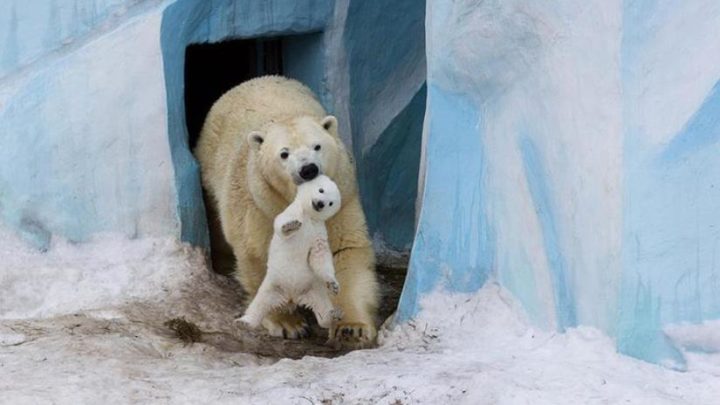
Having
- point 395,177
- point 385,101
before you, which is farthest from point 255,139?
point 395,177

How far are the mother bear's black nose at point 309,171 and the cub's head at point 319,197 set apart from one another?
392 mm

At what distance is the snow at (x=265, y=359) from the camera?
14.8ft

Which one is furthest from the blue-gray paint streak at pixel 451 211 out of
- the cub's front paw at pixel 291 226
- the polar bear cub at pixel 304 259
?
the cub's front paw at pixel 291 226

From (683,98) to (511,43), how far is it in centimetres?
91

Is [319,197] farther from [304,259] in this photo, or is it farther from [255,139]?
[255,139]

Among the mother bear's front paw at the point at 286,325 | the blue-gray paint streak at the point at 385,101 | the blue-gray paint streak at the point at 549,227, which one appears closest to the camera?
the blue-gray paint streak at the point at 549,227

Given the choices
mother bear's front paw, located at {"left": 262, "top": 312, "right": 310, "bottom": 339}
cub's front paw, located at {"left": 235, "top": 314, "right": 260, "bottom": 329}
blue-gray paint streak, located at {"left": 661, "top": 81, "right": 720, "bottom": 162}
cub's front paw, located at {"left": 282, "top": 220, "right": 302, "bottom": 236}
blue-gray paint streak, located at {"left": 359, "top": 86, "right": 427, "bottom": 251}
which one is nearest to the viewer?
blue-gray paint streak, located at {"left": 661, "top": 81, "right": 720, "bottom": 162}

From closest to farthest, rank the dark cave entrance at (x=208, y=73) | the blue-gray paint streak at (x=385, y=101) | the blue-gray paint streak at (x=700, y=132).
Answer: the blue-gray paint streak at (x=700, y=132) < the blue-gray paint streak at (x=385, y=101) < the dark cave entrance at (x=208, y=73)

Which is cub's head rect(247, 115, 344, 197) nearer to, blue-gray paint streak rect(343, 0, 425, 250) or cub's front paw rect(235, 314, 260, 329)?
cub's front paw rect(235, 314, 260, 329)

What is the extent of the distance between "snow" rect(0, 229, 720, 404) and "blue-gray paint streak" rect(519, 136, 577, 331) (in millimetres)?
104

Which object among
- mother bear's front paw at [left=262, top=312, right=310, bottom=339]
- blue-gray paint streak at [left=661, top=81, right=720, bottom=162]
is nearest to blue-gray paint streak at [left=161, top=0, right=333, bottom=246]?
mother bear's front paw at [left=262, top=312, right=310, bottom=339]

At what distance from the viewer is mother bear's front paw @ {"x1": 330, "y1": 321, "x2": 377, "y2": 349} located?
230 inches

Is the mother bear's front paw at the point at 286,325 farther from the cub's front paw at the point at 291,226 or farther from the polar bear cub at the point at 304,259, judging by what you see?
the cub's front paw at the point at 291,226

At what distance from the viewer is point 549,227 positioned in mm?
5035
